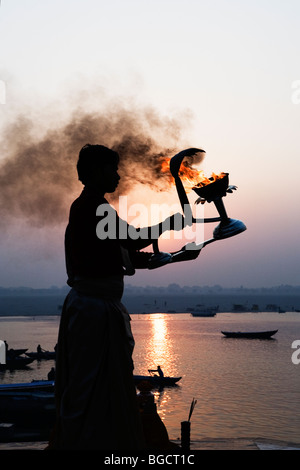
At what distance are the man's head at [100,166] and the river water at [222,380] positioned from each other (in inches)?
1035

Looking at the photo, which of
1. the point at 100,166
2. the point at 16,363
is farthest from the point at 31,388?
the point at 100,166

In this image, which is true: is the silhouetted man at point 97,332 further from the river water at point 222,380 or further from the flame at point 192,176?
the river water at point 222,380

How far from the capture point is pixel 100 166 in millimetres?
4551

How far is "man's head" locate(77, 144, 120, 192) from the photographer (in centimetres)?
452

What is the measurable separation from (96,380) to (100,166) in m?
1.58

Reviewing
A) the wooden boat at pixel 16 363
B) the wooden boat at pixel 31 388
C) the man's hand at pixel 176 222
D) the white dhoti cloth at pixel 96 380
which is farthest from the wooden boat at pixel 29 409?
the man's hand at pixel 176 222

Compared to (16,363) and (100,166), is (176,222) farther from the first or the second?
(16,363)

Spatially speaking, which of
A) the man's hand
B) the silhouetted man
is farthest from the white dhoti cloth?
the man's hand

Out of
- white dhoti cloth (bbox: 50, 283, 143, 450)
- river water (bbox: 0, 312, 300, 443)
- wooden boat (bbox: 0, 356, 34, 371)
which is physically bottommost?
river water (bbox: 0, 312, 300, 443)

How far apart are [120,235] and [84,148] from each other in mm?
733

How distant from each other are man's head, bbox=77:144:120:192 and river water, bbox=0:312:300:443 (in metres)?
26.3

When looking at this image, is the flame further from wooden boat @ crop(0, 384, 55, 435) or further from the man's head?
wooden boat @ crop(0, 384, 55, 435)
